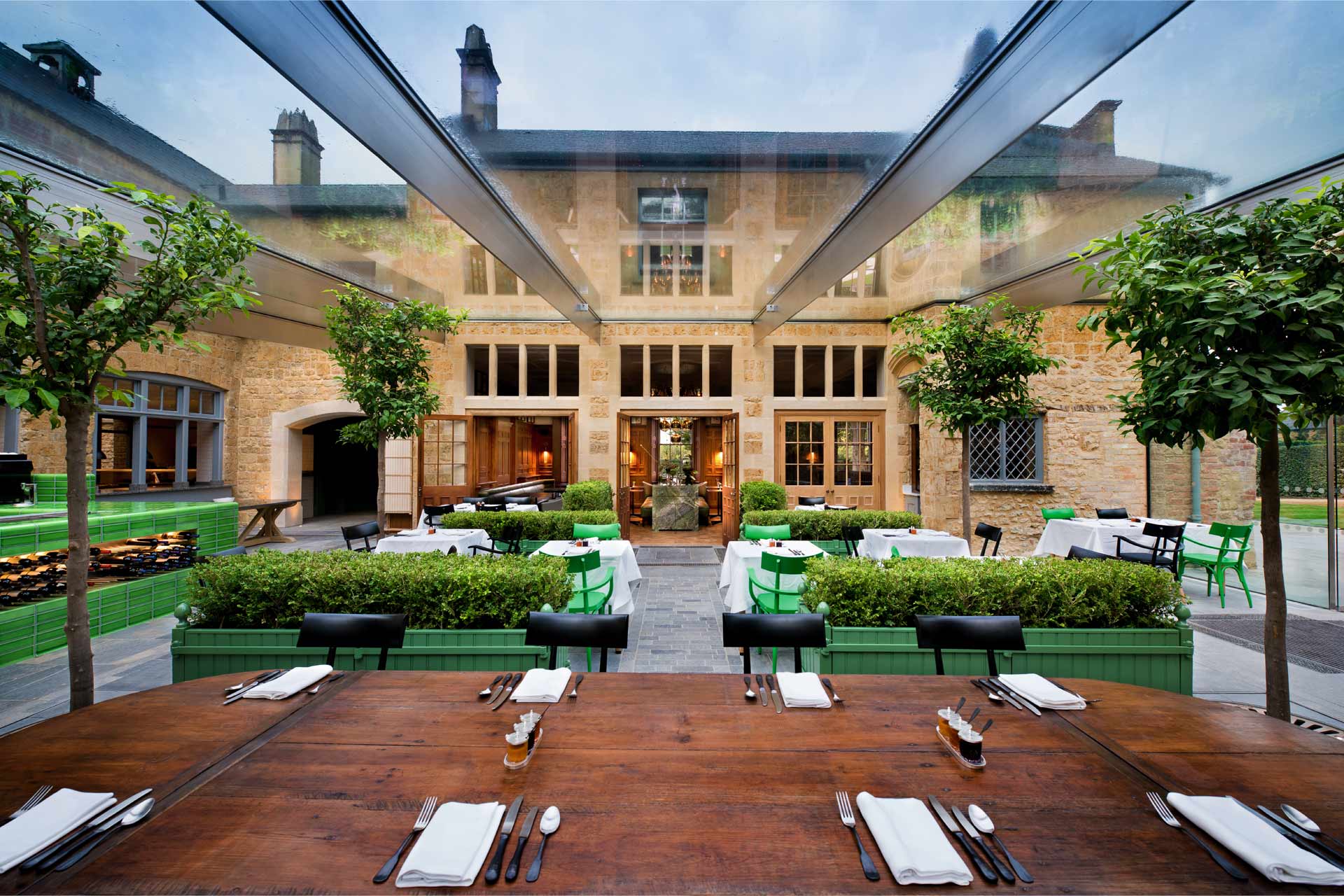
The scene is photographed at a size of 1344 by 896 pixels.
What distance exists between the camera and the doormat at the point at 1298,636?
3.93 meters

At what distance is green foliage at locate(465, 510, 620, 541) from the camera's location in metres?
6.55

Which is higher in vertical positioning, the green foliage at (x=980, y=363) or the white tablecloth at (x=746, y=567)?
the green foliage at (x=980, y=363)

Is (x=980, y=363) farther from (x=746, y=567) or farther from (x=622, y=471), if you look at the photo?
(x=622, y=471)

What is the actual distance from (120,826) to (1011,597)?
145 inches

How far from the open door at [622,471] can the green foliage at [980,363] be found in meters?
5.08

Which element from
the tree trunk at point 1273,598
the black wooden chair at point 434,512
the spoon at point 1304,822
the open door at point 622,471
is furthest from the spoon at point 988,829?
the open door at point 622,471

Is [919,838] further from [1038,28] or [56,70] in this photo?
[56,70]

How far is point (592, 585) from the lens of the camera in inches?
190

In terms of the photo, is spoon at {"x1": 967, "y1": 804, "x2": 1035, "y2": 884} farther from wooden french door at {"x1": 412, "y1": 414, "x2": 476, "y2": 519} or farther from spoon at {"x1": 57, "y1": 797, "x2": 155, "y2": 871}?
wooden french door at {"x1": 412, "y1": 414, "x2": 476, "y2": 519}

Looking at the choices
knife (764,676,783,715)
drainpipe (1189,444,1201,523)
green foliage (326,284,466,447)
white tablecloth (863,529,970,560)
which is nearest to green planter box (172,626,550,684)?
knife (764,676,783,715)

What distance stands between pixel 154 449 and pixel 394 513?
3952 millimetres

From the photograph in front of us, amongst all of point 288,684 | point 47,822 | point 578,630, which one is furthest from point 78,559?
point 578,630

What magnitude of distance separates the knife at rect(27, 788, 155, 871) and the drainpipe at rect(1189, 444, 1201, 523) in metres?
10.8

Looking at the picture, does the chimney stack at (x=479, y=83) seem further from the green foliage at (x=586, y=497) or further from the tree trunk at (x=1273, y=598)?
the green foliage at (x=586, y=497)
